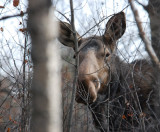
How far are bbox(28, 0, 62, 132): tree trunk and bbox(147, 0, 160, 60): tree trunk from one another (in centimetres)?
462

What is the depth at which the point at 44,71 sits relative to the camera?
129cm

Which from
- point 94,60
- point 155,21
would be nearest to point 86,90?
point 94,60

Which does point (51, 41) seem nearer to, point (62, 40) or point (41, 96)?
point (41, 96)

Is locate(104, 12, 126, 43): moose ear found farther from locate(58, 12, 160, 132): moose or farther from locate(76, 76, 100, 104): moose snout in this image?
locate(76, 76, 100, 104): moose snout

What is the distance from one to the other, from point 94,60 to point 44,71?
491 cm

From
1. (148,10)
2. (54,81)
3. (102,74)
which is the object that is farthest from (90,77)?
(54,81)

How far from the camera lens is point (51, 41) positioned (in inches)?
51.8

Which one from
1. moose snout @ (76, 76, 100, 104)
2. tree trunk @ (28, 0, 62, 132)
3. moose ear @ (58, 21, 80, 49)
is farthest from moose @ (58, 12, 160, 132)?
tree trunk @ (28, 0, 62, 132)

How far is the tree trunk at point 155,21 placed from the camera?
5.62 m

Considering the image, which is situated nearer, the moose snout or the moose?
the moose snout

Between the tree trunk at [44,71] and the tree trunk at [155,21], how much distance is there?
15.1 feet

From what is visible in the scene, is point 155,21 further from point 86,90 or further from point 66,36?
point 66,36

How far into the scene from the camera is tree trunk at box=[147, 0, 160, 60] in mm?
5617

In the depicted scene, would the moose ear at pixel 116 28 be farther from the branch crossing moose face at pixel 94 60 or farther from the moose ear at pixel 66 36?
the moose ear at pixel 66 36
